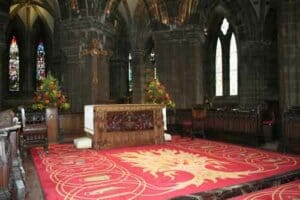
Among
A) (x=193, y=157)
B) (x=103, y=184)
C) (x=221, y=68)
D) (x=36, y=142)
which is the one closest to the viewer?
(x=103, y=184)

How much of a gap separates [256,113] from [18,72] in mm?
18599

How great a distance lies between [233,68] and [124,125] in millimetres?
13310

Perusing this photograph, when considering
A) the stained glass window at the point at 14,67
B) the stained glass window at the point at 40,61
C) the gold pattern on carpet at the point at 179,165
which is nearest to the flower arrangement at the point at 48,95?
the gold pattern on carpet at the point at 179,165

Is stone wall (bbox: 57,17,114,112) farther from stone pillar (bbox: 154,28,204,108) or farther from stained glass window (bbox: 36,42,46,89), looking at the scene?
stained glass window (bbox: 36,42,46,89)

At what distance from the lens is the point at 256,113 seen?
333 inches

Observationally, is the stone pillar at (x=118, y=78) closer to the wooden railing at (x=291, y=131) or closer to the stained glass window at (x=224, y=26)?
the stained glass window at (x=224, y=26)

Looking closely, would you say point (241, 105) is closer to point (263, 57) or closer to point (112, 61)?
point (263, 57)

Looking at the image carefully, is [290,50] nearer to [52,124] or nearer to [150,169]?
[150,169]

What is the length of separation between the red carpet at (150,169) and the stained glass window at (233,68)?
1216cm

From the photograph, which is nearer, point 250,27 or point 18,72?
point 250,27

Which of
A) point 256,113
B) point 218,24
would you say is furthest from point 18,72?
point 256,113

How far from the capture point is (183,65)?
12.0 m

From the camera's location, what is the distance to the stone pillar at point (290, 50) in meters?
8.24

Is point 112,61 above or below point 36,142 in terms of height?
above
